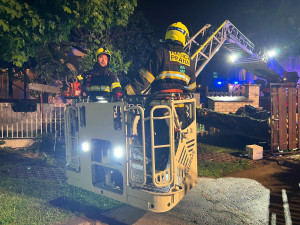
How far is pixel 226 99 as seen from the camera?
623 inches

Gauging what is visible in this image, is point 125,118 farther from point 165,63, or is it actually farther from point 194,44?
point 194,44

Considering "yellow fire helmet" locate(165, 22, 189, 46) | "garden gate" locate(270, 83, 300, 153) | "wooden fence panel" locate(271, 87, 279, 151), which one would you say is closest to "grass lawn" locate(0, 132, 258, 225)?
"wooden fence panel" locate(271, 87, 279, 151)

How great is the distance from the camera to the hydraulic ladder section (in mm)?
15602

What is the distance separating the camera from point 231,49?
1898cm

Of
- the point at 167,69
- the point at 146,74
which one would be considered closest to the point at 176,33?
the point at 167,69

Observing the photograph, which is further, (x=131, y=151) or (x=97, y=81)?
(x=97, y=81)

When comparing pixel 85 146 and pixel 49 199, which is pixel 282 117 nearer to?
pixel 85 146

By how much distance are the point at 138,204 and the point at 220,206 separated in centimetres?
180

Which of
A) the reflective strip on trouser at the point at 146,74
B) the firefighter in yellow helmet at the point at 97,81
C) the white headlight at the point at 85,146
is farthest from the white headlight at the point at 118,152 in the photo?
the firefighter in yellow helmet at the point at 97,81

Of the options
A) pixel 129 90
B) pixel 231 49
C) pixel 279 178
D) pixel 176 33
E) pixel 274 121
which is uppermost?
pixel 231 49

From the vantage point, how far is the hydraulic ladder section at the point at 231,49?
51.2ft

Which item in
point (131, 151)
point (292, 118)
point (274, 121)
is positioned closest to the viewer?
point (131, 151)

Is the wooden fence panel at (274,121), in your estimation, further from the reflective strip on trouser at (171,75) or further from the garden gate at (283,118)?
the reflective strip on trouser at (171,75)

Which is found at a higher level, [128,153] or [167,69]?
[167,69]
